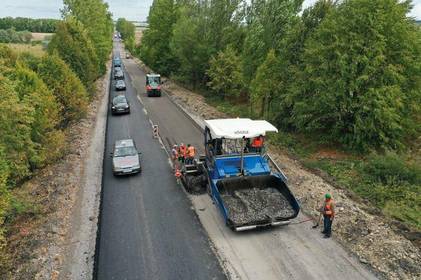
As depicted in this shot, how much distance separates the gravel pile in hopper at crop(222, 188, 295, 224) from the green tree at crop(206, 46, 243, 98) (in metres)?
23.6

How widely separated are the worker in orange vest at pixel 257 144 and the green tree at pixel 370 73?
8292mm

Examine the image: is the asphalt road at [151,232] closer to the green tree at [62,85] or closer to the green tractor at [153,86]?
the green tree at [62,85]

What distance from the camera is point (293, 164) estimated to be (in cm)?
2069

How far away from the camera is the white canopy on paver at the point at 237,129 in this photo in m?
14.6

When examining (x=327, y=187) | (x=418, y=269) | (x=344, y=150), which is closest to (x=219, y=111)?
(x=344, y=150)

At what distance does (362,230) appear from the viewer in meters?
13.2

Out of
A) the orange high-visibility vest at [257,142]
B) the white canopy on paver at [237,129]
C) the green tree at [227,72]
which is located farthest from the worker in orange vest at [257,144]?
the green tree at [227,72]

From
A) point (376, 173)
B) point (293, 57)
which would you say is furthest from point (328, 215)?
point (293, 57)

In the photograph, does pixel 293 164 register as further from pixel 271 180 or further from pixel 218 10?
pixel 218 10

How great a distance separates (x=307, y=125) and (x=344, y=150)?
304cm

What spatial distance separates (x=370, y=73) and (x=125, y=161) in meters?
14.3

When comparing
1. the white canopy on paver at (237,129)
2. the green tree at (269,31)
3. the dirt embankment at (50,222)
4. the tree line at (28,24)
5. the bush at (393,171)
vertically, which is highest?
the tree line at (28,24)

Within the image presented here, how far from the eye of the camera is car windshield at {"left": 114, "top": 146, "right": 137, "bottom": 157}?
20.3m

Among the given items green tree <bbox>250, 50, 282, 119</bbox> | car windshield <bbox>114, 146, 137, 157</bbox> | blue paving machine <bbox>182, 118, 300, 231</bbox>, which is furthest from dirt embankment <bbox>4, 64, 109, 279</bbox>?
green tree <bbox>250, 50, 282, 119</bbox>
